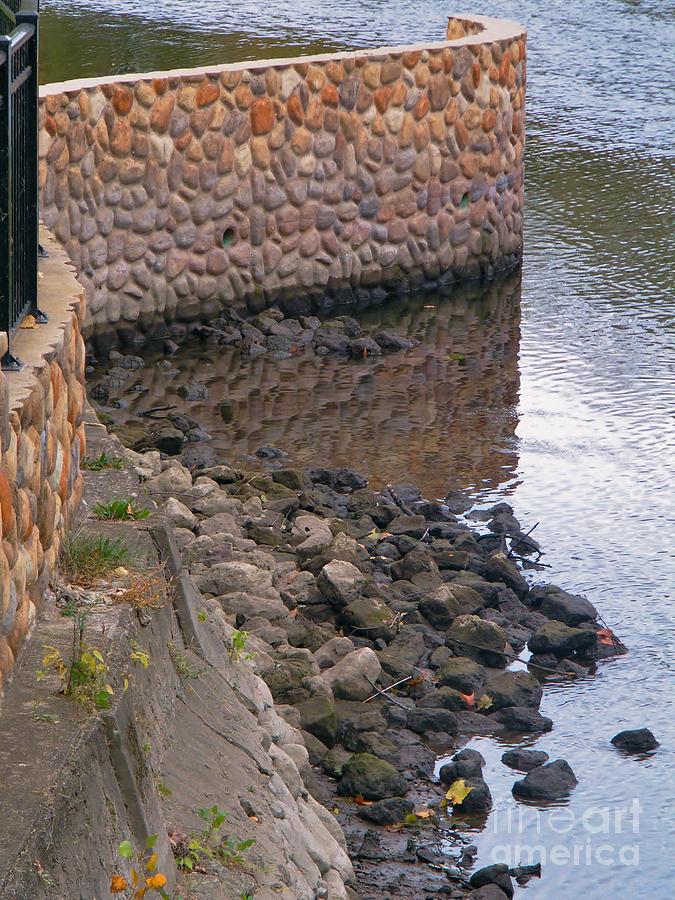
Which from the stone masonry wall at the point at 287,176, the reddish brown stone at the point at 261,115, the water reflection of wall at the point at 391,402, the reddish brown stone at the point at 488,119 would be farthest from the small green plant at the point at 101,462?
the reddish brown stone at the point at 488,119

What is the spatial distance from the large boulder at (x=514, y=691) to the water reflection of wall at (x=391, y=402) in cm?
218

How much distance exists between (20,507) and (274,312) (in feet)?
24.4

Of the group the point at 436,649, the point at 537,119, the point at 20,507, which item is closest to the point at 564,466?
→ the point at 436,649

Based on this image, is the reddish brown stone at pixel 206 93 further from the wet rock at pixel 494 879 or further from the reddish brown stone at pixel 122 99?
the wet rock at pixel 494 879

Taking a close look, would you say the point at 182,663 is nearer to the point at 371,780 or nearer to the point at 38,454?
the point at 38,454

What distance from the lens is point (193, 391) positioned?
32.2 ft

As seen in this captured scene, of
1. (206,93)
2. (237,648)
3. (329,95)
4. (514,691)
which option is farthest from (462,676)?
(329,95)

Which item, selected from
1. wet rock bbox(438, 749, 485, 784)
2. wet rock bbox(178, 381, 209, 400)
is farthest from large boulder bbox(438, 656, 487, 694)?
wet rock bbox(178, 381, 209, 400)

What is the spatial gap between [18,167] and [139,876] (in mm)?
2259

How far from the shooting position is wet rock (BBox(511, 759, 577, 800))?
220 inches

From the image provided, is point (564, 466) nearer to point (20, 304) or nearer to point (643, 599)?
point (643, 599)

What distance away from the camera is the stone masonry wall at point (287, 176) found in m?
10.0

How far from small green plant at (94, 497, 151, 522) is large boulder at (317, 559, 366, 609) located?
71.7 inches

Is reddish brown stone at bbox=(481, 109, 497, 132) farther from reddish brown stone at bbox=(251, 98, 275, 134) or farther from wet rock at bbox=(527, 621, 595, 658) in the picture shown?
wet rock at bbox=(527, 621, 595, 658)
